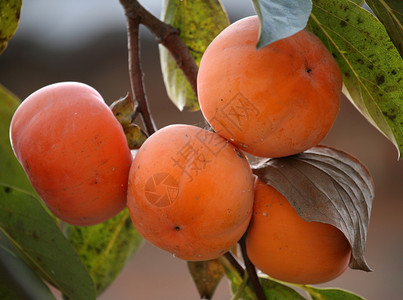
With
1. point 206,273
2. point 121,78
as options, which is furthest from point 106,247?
point 121,78

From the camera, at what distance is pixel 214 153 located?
0.71 m

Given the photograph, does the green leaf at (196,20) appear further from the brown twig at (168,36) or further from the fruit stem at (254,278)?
the fruit stem at (254,278)

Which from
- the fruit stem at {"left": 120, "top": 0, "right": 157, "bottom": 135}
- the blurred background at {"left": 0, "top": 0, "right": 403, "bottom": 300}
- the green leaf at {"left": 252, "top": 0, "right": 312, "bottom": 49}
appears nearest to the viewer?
the green leaf at {"left": 252, "top": 0, "right": 312, "bottom": 49}

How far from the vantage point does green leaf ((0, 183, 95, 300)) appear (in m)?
0.74

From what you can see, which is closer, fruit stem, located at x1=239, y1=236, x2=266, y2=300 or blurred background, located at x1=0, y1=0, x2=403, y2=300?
fruit stem, located at x1=239, y1=236, x2=266, y2=300

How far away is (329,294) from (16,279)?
60cm

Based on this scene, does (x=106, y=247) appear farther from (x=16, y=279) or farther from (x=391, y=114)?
(x=391, y=114)

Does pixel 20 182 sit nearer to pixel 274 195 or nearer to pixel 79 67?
pixel 274 195

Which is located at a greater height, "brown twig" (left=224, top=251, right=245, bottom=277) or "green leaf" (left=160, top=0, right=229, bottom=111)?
"green leaf" (left=160, top=0, right=229, bottom=111)

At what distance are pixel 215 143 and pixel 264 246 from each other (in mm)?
174

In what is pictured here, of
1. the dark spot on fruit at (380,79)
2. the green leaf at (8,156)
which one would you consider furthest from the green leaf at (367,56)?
the green leaf at (8,156)

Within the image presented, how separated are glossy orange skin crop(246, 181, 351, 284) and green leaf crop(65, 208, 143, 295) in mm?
422

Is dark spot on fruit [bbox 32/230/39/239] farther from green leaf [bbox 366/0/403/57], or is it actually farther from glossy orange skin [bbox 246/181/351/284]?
green leaf [bbox 366/0/403/57]

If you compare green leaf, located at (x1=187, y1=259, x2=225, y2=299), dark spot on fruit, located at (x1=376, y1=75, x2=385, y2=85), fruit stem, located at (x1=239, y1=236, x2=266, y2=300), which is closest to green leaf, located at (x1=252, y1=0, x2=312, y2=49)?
dark spot on fruit, located at (x1=376, y1=75, x2=385, y2=85)
